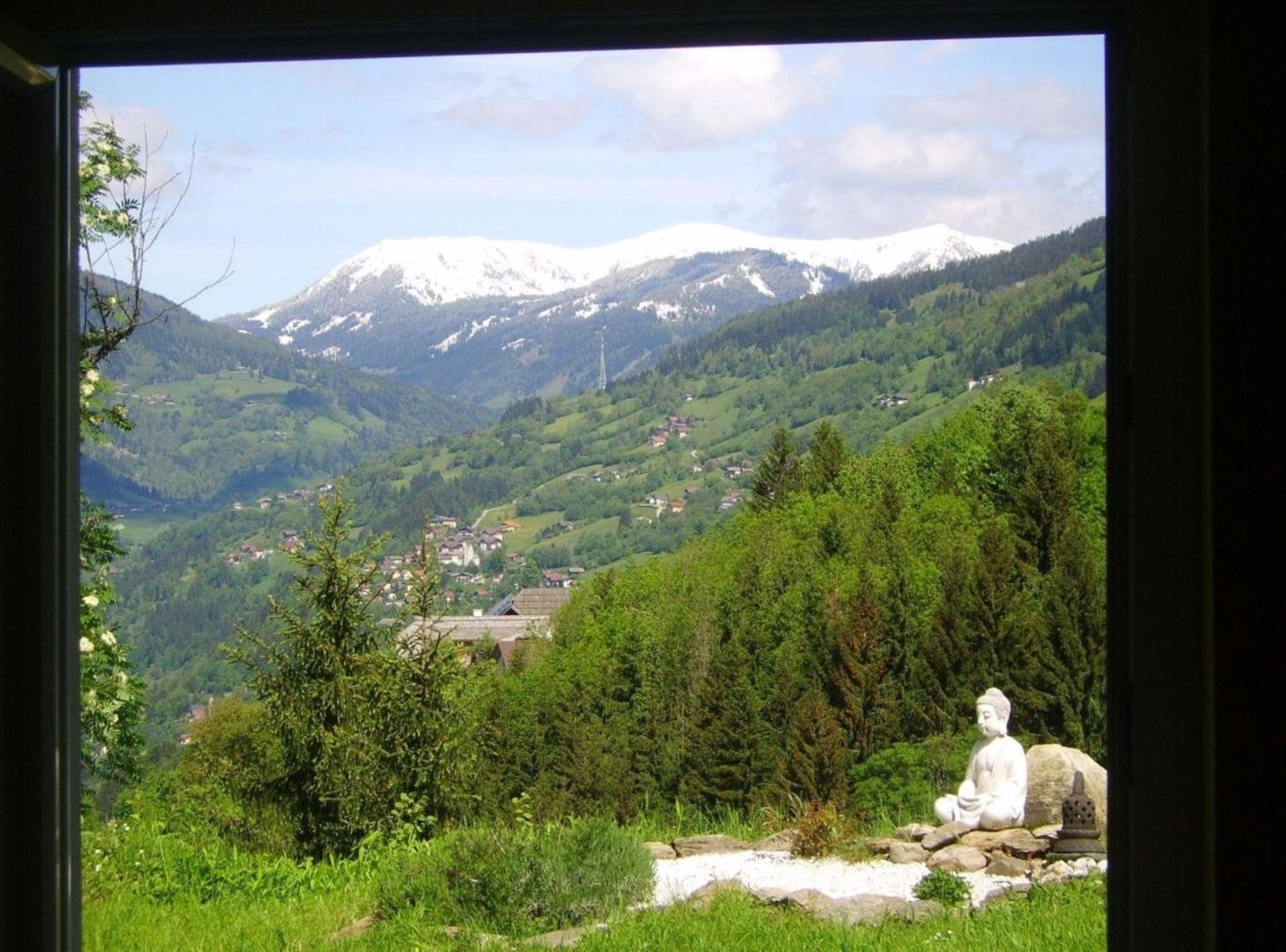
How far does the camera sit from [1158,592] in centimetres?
150

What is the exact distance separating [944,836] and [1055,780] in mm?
343

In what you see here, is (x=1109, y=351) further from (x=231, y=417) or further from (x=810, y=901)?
(x=231, y=417)

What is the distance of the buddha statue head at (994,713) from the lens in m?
3.47

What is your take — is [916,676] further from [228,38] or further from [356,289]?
[228,38]

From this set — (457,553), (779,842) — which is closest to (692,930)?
(779,842)

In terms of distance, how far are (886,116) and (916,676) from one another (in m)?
1.61

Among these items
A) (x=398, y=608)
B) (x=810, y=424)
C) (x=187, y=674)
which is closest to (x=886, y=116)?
(x=810, y=424)

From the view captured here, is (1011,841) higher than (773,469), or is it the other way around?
(773,469)

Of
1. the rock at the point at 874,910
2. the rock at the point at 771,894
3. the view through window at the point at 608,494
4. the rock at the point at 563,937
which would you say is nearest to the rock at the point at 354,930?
the view through window at the point at 608,494

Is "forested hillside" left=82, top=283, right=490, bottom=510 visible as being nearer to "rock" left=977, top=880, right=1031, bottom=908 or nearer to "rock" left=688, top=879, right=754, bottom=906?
"rock" left=688, top=879, right=754, bottom=906

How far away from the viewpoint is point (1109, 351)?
5.15ft

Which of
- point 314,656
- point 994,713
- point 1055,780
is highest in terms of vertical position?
point 314,656

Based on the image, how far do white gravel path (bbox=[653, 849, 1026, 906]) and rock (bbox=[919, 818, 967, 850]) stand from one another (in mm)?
82

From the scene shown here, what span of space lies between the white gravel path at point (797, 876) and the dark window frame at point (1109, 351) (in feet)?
5.67
